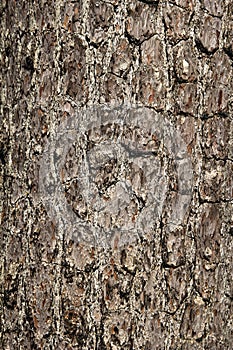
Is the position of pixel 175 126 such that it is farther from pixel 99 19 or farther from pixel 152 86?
pixel 99 19

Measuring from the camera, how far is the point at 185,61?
4.25 ft

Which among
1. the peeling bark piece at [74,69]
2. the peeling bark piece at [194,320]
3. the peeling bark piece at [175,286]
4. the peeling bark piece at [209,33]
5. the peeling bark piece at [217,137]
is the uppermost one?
the peeling bark piece at [209,33]

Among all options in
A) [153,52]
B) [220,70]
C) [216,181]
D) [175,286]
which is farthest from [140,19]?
[175,286]

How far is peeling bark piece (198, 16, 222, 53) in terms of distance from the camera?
1.30m

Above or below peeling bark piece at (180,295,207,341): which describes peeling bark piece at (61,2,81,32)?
above

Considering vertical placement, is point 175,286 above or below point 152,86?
below

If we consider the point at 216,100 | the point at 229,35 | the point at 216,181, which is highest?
the point at 229,35

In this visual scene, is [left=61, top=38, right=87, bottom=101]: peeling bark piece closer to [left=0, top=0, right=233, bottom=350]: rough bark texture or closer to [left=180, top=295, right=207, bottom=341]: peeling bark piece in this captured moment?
[left=0, top=0, right=233, bottom=350]: rough bark texture

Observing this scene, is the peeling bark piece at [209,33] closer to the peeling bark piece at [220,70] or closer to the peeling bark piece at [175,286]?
the peeling bark piece at [220,70]

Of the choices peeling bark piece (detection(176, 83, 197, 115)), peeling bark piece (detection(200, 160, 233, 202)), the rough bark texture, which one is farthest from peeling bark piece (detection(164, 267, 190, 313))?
peeling bark piece (detection(176, 83, 197, 115))

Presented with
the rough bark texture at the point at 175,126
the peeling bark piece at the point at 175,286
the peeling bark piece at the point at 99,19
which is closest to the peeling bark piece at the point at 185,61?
the rough bark texture at the point at 175,126

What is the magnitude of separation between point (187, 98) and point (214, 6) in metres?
0.17

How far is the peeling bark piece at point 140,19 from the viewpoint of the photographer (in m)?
1.27

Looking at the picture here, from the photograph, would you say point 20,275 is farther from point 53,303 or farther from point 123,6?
point 123,6
